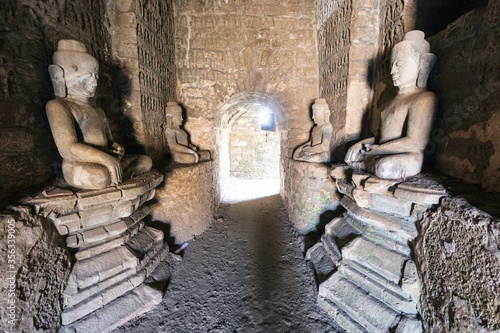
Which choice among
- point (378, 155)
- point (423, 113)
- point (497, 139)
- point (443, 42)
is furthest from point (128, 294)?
point (443, 42)

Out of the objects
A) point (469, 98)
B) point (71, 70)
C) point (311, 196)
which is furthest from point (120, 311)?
point (469, 98)

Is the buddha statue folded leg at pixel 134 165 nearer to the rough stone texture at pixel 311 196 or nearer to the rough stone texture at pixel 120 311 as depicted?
the rough stone texture at pixel 120 311

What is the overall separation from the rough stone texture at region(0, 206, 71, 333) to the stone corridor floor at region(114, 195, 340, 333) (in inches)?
24.3

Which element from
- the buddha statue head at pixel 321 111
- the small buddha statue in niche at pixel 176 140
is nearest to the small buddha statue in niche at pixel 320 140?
the buddha statue head at pixel 321 111

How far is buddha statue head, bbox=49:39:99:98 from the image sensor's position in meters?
1.85

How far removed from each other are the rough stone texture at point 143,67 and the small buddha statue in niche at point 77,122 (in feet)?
4.13

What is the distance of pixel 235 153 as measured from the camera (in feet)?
31.2

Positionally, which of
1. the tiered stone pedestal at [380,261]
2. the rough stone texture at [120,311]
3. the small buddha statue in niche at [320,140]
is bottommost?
the rough stone texture at [120,311]

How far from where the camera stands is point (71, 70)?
188cm

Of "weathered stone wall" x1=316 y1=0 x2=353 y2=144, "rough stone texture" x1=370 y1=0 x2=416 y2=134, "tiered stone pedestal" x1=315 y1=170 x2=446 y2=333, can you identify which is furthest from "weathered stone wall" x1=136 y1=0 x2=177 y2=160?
"rough stone texture" x1=370 y1=0 x2=416 y2=134

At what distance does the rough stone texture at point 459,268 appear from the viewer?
1.13 m

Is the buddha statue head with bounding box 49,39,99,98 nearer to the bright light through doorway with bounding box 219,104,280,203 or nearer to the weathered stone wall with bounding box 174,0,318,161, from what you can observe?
the weathered stone wall with bounding box 174,0,318,161

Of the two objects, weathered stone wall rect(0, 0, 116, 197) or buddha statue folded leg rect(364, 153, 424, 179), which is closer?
weathered stone wall rect(0, 0, 116, 197)

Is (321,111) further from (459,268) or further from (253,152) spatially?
(253,152)
